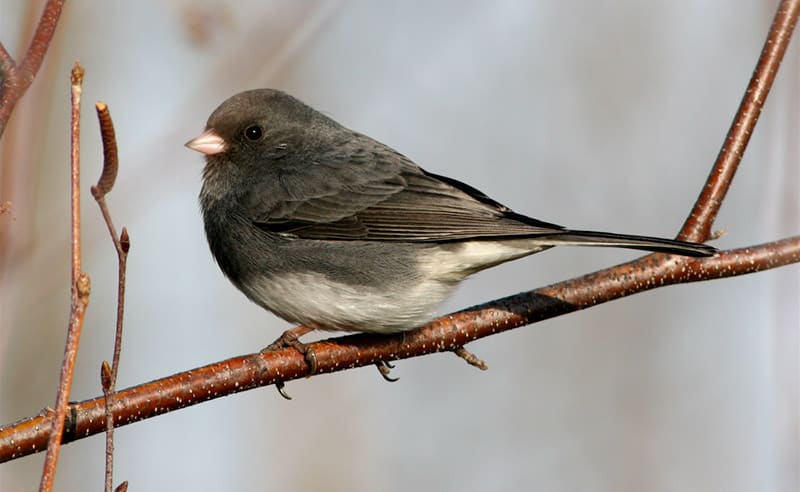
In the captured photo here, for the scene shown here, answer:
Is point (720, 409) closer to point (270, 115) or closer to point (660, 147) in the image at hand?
point (660, 147)

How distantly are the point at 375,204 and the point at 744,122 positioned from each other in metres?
1.50

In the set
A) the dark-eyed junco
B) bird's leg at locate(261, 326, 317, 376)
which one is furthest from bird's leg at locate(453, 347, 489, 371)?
bird's leg at locate(261, 326, 317, 376)

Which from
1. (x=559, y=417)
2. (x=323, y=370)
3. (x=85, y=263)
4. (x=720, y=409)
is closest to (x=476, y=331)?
(x=323, y=370)

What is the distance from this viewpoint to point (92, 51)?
479 cm

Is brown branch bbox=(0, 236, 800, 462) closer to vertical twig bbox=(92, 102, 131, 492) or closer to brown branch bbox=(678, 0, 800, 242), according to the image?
brown branch bbox=(678, 0, 800, 242)

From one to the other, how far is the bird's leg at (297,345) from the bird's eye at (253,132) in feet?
3.44

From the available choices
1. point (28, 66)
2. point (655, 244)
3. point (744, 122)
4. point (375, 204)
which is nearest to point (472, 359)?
point (375, 204)

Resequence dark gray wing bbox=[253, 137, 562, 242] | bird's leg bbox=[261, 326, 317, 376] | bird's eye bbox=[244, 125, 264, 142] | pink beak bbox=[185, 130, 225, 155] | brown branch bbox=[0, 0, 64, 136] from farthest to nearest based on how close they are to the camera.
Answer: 1. bird's eye bbox=[244, 125, 264, 142]
2. pink beak bbox=[185, 130, 225, 155]
3. dark gray wing bbox=[253, 137, 562, 242]
4. bird's leg bbox=[261, 326, 317, 376]
5. brown branch bbox=[0, 0, 64, 136]

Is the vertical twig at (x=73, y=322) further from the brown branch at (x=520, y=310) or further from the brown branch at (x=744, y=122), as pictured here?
the brown branch at (x=744, y=122)

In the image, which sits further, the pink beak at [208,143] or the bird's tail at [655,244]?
the pink beak at [208,143]

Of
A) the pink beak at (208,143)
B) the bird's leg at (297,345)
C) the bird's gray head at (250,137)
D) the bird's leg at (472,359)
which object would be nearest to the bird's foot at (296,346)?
the bird's leg at (297,345)

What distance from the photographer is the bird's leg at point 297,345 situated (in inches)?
133

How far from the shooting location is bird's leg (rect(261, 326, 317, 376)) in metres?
3.39

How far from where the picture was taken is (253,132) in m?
4.29
